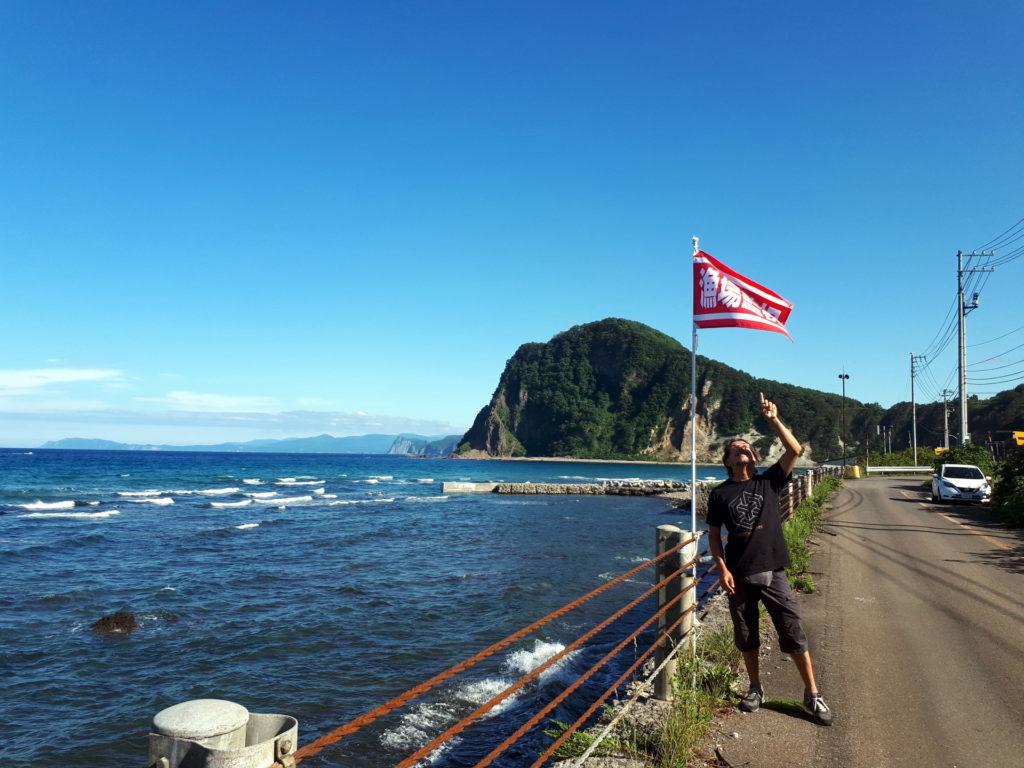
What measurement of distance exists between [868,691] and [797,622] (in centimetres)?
169

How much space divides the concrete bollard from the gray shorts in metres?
4.01

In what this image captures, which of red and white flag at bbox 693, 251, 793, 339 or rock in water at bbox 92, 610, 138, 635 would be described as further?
rock in water at bbox 92, 610, 138, 635

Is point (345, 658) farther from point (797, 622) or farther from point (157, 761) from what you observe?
point (157, 761)

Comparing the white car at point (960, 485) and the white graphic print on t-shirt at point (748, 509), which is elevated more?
the white graphic print on t-shirt at point (748, 509)

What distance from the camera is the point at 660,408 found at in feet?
614

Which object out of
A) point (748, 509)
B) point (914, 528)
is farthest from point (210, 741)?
point (914, 528)

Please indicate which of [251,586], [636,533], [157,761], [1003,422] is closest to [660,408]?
[1003,422]

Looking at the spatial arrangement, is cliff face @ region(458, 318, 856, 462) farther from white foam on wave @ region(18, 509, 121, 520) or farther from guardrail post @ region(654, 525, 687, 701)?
guardrail post @ region(654, 525, 687, 701)

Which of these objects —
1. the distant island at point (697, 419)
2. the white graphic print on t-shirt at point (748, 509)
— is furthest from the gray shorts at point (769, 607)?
the distant island at point (697, 419)

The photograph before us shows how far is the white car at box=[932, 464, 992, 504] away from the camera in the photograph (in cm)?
2507

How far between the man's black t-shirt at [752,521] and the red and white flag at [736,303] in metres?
3.38

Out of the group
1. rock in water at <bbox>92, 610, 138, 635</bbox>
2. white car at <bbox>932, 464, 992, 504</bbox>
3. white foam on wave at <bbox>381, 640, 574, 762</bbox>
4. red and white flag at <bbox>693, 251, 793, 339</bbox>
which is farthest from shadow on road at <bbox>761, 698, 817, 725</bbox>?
white car at <bbox>932, 464, 992, 504</bbox>

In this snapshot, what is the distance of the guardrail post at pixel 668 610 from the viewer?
5430 millimetres

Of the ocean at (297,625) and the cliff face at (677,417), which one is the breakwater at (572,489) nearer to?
the ocean at (297,625)
